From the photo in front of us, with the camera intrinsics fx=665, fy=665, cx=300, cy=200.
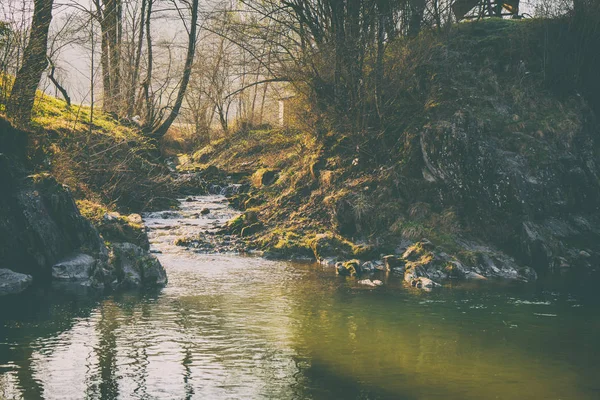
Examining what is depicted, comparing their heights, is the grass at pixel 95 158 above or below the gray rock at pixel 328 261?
above

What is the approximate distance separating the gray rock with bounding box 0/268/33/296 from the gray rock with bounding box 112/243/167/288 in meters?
1.89

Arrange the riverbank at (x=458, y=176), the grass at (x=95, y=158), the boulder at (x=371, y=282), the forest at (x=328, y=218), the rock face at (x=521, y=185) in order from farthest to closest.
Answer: the grass at (x=95, y=158) → the rock face at (x=521, y=185) → the riverbank at (x=458, y=176) → the boulder at (x=371, y=282) → the forest at (x=328, y=218)

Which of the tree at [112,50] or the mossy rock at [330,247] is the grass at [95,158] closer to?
the tree at [112,50]

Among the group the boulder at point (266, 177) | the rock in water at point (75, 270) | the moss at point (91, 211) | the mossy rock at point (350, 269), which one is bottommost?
the mossy rock at point (350, 269)

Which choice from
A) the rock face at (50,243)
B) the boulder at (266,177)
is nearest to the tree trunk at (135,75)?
the boulder at (266,177)

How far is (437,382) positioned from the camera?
8406 millimetres

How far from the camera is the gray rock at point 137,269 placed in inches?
A: 578

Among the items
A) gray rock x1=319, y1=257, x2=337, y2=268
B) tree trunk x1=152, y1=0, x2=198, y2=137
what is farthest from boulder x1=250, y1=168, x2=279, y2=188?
gray rock x1=319, y1=257, x2=337, y2=268

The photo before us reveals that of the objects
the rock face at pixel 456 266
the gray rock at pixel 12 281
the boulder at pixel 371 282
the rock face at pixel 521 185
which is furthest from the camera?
the rock face at pixel 521 185

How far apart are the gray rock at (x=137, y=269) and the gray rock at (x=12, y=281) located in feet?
6.21

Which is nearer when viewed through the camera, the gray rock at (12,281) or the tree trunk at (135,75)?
the gray rock at (12,281)

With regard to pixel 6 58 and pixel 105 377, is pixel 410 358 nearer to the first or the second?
pixel 105 377

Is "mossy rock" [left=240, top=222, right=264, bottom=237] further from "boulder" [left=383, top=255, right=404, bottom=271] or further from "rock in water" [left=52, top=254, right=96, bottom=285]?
"rock in water" [left=52, top=254, right=96, bottom=285]

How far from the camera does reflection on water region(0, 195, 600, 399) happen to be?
26.5 feet
